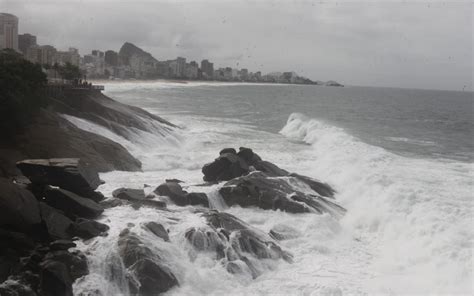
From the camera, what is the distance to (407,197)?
2373 centimetres

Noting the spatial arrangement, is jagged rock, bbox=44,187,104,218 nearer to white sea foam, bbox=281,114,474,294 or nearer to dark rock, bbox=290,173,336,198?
white sea foam, bbox=281,114,474,294

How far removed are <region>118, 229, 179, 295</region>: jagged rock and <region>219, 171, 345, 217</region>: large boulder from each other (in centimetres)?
739

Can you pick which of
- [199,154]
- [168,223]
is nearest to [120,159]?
[199,154]

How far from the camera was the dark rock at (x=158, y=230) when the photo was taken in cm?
1680

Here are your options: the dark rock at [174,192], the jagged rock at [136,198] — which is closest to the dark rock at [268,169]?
the dark rock at [174,192]

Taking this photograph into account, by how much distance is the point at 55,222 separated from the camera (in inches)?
632

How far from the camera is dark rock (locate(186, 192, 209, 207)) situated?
69.6 feet

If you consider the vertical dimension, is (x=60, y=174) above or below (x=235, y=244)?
above

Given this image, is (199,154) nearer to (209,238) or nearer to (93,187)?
(93,187)

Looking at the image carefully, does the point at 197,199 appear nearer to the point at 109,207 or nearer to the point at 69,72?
the point at 109,207

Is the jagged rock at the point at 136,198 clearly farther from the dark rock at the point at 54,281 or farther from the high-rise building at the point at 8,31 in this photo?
the high-rise building at the point at 8,31

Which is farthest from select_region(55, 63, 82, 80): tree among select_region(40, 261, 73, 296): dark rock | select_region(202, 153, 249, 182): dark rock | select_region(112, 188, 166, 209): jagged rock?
select_region(40, 261, 73, 296): dark rock

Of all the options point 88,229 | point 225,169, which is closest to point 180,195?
point 225,169

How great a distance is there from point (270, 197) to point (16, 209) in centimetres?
1120
